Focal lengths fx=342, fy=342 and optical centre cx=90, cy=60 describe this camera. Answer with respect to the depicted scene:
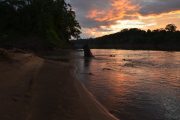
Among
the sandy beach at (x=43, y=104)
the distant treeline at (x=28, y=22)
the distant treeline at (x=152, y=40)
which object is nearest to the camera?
the sandy beach at (x=43, y=104)

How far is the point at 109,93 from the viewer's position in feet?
54.8

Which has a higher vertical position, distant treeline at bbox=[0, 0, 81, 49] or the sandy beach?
distant treeline at bbox=[0, 0, 81, 49]

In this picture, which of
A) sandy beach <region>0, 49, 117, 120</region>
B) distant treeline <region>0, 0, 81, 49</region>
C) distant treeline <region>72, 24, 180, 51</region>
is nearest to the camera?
sandy beach <region>0, 49, 117, 120</region>

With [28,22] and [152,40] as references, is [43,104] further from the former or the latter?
[152,40]

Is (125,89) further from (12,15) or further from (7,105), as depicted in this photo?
(12,15)

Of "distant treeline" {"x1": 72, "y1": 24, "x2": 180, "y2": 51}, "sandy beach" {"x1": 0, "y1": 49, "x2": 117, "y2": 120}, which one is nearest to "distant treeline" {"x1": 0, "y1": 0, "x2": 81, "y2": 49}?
"sandy beach" {"x1": 0, "y1": 49, "x2": 117, "y2": 120}

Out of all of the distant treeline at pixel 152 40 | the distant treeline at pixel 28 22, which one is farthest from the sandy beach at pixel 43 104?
the distant treeline at pixel 152 40

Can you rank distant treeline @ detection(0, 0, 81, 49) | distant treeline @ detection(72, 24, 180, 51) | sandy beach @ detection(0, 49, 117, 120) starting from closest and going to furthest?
sandy beach @ detection(0, 49, 117, 120)
distant treeline @ detection(0, 0, 81, 49)
distant treeline @ detection(72, 24, 180, 51)

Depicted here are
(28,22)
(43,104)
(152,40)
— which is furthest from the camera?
(152,40)

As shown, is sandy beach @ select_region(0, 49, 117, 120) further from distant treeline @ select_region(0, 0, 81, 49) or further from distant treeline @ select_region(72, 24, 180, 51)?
distant treeline @ select_region(72, 24, 180, 51)

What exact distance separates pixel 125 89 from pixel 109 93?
1714 millimetres

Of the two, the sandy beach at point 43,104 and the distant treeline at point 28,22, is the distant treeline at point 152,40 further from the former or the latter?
the sandy beach at point 43,104

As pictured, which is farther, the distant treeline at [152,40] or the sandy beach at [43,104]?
the distant treeline at [152,40]

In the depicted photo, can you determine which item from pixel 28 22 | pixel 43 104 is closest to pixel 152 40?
pixel 28 22
